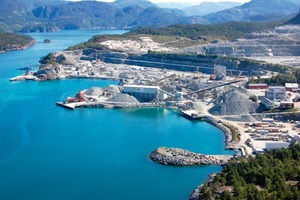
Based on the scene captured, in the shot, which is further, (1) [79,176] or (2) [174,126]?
(2) [174,126]

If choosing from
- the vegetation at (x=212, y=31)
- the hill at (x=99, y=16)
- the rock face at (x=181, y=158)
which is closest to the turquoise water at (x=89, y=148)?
the rock face at (x=181, y=158)

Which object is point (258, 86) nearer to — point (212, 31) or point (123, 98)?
point (123, 98)

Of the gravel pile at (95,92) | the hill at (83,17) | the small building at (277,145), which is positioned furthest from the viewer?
the hill at (83,17)

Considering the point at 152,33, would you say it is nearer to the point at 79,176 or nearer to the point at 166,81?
the point at 166,81

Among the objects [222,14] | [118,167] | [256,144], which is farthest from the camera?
[222,14]

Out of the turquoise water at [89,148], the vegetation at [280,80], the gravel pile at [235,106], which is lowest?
the turquoise water at [89,148]

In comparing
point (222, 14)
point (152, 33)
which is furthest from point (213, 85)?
point (222, 14)

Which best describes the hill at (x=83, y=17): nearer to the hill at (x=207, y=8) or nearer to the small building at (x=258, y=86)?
the hill at (x=207, y=8)

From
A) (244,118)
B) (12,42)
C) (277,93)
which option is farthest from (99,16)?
(244,118)
